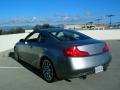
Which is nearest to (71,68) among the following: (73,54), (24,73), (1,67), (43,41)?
(73,54)

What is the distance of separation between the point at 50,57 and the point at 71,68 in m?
0.91

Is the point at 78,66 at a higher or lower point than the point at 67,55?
lower

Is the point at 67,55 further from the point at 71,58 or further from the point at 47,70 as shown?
the point at 47,70

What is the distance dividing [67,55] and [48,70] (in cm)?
114

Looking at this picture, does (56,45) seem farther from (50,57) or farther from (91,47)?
(91,47)

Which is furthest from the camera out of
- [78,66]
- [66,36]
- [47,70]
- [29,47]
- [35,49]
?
[29,47]

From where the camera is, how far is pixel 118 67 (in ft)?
28.3

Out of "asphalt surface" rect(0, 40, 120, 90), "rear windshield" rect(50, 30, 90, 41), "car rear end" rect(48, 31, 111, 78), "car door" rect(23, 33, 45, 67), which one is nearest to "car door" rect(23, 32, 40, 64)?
"car door" rect(23, 33, 45, 67)

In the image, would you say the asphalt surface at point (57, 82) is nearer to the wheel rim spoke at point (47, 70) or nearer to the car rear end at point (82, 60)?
the wheel rim spoke at point (47, 70)

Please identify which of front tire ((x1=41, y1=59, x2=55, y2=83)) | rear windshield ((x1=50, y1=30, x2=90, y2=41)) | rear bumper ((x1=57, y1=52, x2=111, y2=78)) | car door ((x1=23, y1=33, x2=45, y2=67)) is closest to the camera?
rear bumper ((x1=57, y1=52, x2=111, y2=78))

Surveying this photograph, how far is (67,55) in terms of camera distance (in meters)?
6.04

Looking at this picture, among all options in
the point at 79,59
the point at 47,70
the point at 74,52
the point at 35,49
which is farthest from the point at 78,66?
the point at 35,49

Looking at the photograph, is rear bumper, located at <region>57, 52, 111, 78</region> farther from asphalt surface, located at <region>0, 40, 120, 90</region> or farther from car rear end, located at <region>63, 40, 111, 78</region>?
asphalt surface, located at <region>0, 40, 120, 90</region>

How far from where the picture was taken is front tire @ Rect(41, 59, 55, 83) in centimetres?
670
